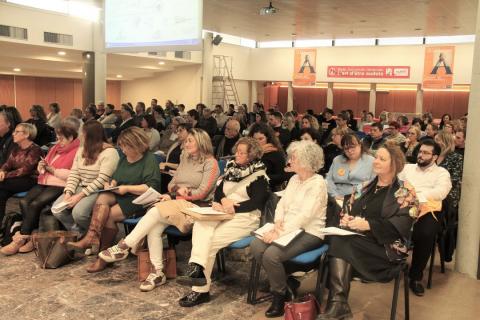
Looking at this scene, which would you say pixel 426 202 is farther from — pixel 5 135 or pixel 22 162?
pixel 5 135

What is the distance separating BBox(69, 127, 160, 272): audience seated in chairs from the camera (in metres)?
4.20

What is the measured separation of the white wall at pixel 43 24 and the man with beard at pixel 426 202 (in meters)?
11.1

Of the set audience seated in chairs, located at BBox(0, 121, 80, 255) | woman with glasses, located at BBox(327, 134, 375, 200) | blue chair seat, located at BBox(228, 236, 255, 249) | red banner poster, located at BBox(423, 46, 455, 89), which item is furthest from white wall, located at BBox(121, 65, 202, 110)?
blue chair seat, located at BBox(228, 236, 255, 249)

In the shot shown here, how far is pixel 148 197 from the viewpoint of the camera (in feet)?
13.6

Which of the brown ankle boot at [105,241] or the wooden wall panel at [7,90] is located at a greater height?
the wooden wall panel at [7,90]

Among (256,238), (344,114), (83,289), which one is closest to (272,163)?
(256,238)

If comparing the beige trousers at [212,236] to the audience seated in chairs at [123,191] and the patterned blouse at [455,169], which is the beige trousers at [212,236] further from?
the patterned blouse at [455,169]

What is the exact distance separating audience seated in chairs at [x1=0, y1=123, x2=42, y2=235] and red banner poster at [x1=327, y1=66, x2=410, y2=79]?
15.1 meters

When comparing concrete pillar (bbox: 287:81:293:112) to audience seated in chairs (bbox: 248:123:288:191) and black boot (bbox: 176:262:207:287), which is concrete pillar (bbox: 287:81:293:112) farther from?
black boot (bbox: 176:262:207:287)

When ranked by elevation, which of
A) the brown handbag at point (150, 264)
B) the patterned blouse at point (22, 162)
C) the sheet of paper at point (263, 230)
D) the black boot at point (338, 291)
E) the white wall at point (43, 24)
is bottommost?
the brown handbag at point (150, 264)

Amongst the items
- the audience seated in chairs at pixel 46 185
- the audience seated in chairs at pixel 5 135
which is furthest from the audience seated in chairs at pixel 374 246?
the audience seated in chairs at pixel 5 135

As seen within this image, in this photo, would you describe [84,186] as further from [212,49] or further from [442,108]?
[442,108]

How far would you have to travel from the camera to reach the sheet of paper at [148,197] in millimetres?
4117

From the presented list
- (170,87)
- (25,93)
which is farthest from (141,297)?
(170,87)
